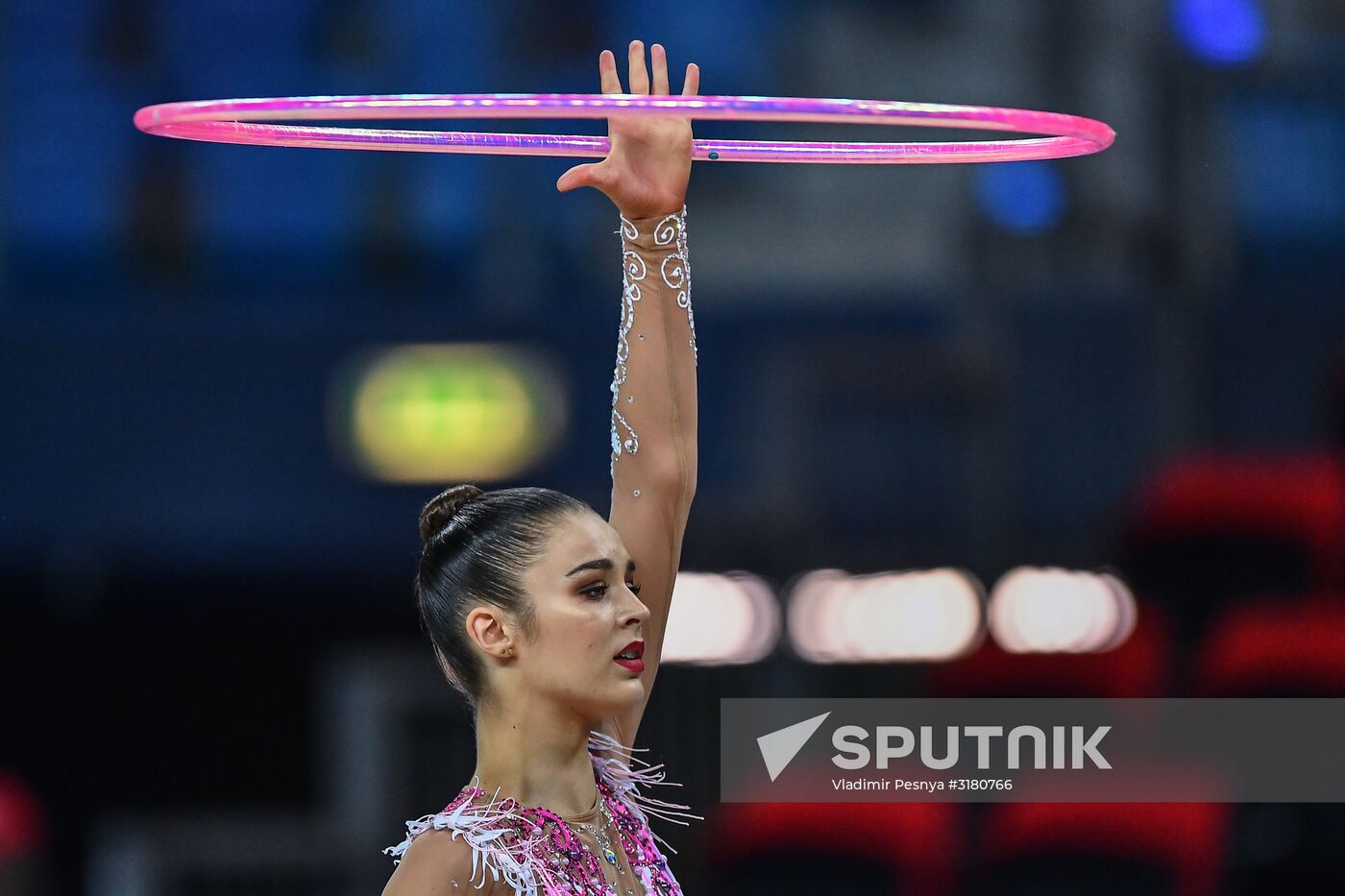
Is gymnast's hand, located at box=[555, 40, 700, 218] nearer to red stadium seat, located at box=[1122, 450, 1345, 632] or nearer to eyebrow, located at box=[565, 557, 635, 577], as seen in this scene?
eyebrow, located at box=[565, 557, 635, 577]

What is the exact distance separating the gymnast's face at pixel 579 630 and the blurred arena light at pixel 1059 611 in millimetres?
2199

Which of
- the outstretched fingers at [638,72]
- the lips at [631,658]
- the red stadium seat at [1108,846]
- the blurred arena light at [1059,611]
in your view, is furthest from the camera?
the blurred arena light at [1059,611]

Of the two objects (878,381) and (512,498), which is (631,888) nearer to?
(512,498)

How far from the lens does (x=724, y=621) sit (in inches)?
146

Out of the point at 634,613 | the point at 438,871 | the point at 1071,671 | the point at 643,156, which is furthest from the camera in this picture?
the point at 1071,671

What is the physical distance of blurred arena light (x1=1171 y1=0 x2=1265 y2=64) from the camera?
3.88 m

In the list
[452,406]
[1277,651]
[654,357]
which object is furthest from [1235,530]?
[654,357]

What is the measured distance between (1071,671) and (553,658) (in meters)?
2.27

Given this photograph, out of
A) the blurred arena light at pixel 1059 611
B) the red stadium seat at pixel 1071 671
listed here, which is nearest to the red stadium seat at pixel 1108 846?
the red stadium seat at pixel 1071 671

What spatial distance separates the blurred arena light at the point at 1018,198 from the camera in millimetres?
3807

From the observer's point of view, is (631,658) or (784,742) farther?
(784,742)

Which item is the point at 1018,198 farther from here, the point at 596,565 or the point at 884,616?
the point at 596,565

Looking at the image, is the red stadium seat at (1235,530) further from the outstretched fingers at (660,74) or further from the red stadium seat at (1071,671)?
the outstretched fingers at (660,74)

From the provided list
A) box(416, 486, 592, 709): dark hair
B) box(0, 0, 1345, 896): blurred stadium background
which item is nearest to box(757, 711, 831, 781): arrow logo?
box(0, 0, 1345, 896): blurred stadium background
